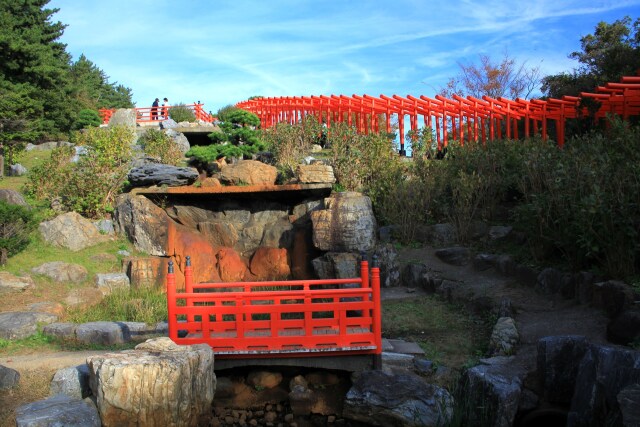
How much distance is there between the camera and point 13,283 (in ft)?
33.8

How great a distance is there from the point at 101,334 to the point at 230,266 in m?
5.32

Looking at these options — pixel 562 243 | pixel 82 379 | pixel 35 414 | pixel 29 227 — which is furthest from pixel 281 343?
pixel 29 227

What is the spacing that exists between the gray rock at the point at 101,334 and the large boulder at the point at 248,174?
22.2 ft

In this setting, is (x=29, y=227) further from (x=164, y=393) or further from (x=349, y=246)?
(x=164, y=393)

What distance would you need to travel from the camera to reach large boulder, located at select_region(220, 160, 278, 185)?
14578 millimetres

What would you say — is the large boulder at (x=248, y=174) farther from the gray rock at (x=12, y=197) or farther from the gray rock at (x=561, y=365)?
the gray rock at (x=561, y=365)

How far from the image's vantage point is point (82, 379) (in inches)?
246

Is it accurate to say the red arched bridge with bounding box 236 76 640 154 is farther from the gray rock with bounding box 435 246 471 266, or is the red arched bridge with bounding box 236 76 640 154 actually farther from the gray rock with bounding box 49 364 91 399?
the gray rock with bounding box 49 364 91 399

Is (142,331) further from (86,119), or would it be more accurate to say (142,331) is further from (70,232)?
(86,119)

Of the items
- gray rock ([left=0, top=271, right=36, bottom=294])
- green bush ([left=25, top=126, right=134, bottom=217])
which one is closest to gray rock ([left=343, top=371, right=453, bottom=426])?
gray rock ([left=0, top=271, right=36, bottom=294])

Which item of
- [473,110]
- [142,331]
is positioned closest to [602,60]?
[473,110]

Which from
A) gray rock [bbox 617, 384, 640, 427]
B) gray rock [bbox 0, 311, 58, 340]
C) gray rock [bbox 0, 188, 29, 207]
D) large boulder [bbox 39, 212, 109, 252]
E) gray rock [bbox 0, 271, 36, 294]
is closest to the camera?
gray rock [bbox 617, 384, 640, 427]

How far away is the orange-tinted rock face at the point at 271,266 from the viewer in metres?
13.3

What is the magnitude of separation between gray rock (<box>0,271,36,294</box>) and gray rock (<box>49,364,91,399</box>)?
15.4 ft
